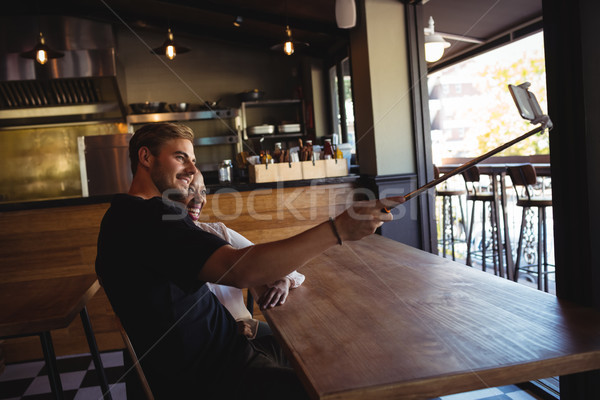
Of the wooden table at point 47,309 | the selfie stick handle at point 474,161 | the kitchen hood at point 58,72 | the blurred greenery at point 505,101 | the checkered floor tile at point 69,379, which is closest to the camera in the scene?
the selfie stick handle at point 474,161

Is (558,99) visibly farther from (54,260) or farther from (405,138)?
(54,260)

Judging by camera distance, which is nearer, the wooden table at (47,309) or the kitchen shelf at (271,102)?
the wooden table at (47,309)

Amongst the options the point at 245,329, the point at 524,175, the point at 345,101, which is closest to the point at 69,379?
the point at 245,329

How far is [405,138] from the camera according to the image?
157 inches

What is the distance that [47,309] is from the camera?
72.1 inches

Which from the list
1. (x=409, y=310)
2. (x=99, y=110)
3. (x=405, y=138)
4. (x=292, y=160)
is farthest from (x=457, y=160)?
(x=409, y=310)

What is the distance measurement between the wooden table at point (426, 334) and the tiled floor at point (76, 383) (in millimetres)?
1234

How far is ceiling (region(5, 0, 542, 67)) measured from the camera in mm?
4762

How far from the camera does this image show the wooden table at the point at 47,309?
67.0 inches

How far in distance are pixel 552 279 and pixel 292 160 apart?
271cm

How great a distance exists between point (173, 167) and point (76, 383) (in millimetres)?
2100

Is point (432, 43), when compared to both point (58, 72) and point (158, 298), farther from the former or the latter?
point (58, 72)

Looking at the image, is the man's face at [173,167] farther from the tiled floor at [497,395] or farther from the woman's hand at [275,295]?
the tiled floor at [497,395]

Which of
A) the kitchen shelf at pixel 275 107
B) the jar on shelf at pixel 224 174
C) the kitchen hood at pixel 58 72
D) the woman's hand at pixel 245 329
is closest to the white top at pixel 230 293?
the woman's hand at pixel 245 329
